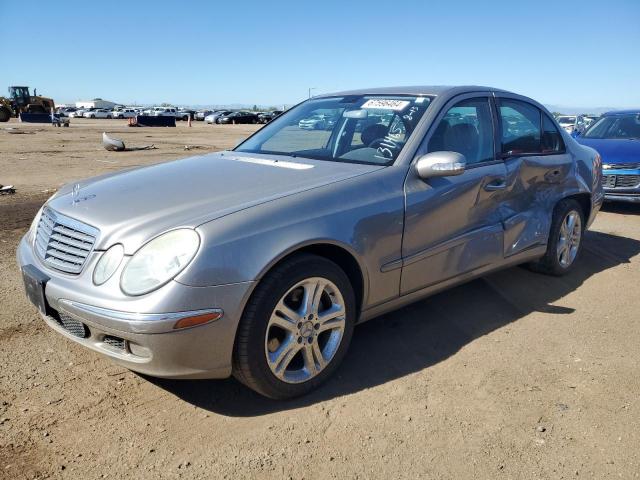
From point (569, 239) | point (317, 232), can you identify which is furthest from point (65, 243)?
point (569, 239)

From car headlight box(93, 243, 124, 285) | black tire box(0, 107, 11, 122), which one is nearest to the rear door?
car headlight box(93, 243, 124, 285)

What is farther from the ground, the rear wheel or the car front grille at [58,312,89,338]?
the rear wheel

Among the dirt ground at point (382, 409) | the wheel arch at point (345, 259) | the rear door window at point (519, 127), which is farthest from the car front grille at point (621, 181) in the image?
the wheel arch at point (345, 259)

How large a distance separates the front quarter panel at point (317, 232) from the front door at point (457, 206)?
151mm

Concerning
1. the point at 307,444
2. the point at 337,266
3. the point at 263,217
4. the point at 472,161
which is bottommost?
the point at 307,444

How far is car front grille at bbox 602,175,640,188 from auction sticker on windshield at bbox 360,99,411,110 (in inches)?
210

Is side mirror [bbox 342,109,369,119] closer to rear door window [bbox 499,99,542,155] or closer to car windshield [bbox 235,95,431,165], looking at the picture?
car windshield [bbox 235,95,431,165]

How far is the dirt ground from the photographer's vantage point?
236cm

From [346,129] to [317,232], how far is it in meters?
1.42

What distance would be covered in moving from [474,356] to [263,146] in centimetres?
215

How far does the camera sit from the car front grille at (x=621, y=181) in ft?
25.5

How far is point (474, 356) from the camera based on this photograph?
338 cm

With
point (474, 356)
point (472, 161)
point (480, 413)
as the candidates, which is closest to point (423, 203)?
point (472, 161)

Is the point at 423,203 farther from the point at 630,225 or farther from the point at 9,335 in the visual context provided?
the point at 630,225
